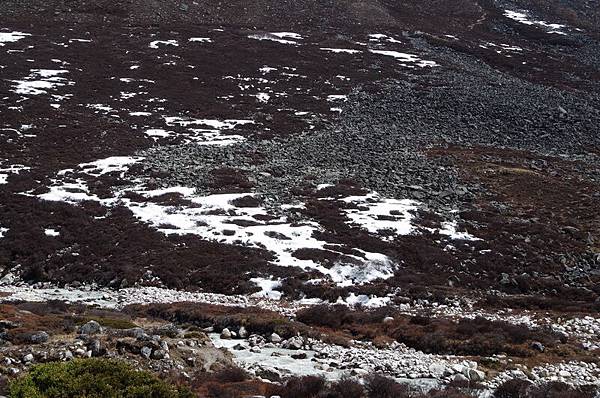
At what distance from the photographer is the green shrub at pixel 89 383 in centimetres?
966

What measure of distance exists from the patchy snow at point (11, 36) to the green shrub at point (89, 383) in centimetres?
6934

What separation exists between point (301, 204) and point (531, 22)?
323ft

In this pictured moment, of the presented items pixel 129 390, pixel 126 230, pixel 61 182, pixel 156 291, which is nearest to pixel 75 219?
pixel 126 230

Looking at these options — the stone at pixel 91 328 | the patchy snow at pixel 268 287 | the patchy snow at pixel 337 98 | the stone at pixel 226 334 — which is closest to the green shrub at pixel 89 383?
the stone at pixel 91 328

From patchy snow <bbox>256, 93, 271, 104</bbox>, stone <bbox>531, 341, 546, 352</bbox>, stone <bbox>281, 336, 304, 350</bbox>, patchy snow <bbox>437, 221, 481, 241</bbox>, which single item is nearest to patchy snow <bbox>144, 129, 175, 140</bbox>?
patchy snow <bbox>256, 93, 271, 104</bbox>

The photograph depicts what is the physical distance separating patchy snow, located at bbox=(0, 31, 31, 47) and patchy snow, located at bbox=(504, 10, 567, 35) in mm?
92811

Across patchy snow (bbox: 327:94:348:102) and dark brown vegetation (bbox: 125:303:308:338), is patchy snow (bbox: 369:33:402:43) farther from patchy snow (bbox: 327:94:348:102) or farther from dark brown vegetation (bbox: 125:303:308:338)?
dark brown vegetation (bbox: 125:303:308:338)

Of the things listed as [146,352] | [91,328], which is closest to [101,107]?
[91,328]

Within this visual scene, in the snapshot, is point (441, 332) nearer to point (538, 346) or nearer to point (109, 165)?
point (538, 346)

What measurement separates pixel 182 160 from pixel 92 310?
844 inches

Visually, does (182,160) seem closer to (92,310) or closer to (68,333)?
(92,310)

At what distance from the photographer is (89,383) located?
9945 mm

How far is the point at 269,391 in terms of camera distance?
480 inches

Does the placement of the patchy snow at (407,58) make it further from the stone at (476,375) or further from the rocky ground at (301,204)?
the stone at (476,375)
